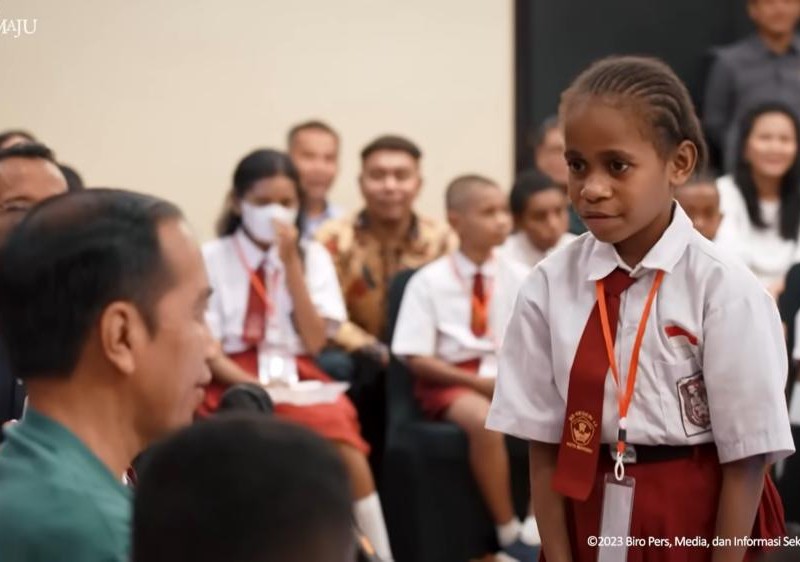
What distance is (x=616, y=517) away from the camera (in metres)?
1.96

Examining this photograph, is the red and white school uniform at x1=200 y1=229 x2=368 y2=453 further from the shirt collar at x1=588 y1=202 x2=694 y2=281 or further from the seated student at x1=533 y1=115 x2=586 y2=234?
the shirt collar at x1=588 y1=202 x2=694 y2=281

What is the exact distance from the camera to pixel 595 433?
1.95 meters

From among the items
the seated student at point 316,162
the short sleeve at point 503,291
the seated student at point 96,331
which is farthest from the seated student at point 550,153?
the seated student at point 96,331

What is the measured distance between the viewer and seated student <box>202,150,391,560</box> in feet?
13.1

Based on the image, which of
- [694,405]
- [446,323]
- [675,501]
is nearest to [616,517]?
[675,501]

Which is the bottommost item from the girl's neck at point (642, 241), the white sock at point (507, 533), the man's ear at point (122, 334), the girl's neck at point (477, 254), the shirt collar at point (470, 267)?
the white sock at point (507, 533)

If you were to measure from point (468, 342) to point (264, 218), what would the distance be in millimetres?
765

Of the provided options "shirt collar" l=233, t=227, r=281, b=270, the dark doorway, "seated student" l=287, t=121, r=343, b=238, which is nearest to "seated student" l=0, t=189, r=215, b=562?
"shirt collar" l=233, t=227, r=281, b=270

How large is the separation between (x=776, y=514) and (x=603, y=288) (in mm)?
481

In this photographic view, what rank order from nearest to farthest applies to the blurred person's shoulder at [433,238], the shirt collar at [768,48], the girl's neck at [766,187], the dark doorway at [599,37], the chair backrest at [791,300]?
the chair backrest at [791,300]
the blurred person's shoulder at [433,238]
the girl's neck at [766,187]
the shirt collar at [768,48]
the dark doorway at [599,37]

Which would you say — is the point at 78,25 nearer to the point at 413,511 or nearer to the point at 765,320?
the point at 413,511

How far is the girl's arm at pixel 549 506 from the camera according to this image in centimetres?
202

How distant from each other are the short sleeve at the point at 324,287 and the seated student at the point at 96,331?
2625mm

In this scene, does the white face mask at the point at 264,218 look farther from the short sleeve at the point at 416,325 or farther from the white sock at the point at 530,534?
the white sock at the point at 530,534
